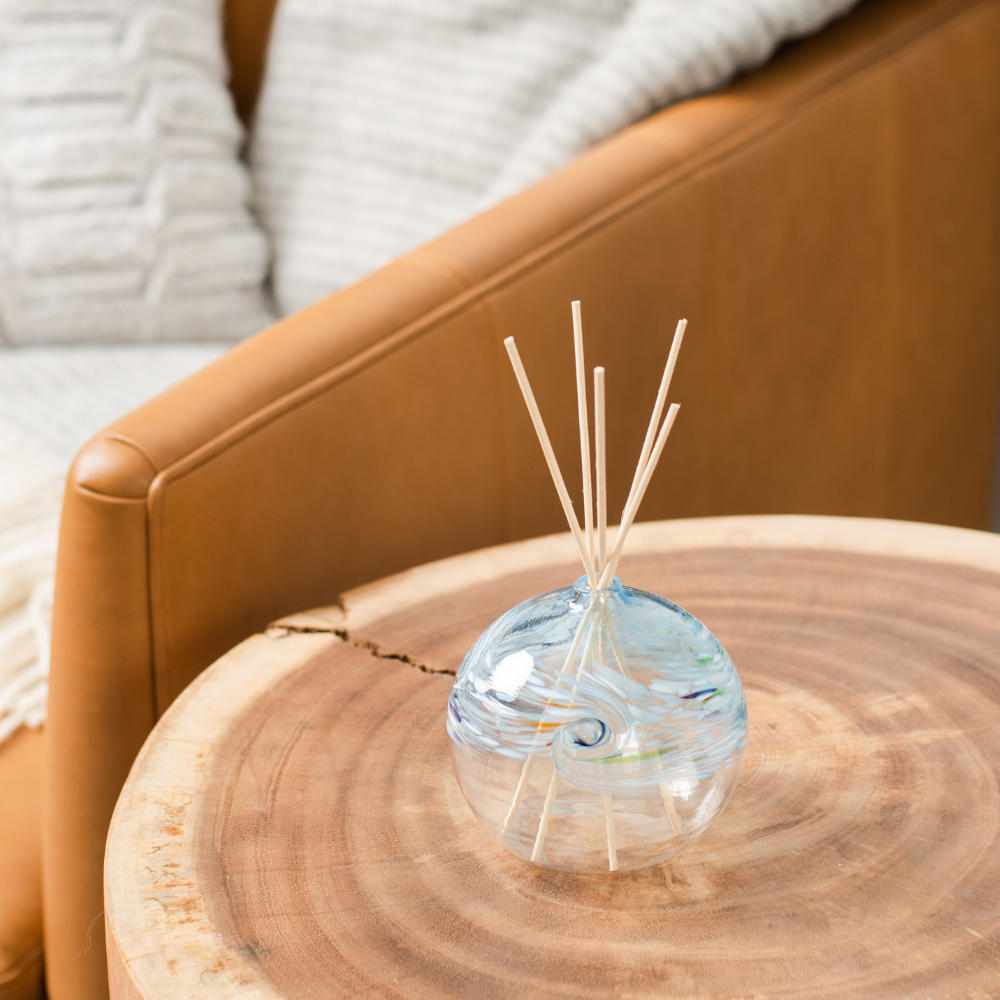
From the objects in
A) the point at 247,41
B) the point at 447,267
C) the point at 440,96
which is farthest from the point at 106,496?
the point at 247,41

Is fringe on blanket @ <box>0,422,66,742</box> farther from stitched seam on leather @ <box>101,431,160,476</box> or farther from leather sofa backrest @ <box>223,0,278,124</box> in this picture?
leather sofa backrest @ <box>223,0,278,124</box>

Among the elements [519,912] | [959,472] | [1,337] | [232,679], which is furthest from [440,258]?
[959,472]

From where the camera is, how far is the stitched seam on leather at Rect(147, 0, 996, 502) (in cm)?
68

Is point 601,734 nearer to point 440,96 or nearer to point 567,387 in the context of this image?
point 567,387

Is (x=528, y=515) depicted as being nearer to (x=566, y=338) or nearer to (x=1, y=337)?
(x=566, y=338)

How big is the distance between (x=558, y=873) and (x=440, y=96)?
0.87m

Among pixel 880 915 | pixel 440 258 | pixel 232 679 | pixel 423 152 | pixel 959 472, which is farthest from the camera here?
pixel 959 472

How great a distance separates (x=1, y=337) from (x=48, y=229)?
0.44 ft

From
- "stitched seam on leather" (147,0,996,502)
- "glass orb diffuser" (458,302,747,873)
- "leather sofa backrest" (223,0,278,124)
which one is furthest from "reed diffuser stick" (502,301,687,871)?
"leather sofa backrest" (223,0,278,124)

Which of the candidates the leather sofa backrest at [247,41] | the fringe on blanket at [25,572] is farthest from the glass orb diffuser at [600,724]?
the leather sofa backrest at [247,41]

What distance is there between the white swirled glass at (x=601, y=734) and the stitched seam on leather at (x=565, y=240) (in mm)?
279

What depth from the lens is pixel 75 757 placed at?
674mm

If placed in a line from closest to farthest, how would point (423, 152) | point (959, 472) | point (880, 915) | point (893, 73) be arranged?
point (880, 915), point (893, 73), point (423, 152), point (959, 472)

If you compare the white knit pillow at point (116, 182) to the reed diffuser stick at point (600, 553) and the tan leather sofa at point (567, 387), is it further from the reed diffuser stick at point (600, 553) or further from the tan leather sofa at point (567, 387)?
the reed diffuser stick at point (600, 553)
